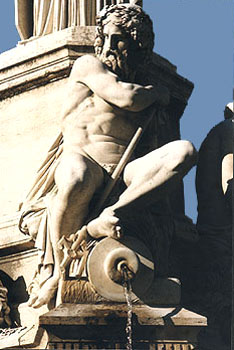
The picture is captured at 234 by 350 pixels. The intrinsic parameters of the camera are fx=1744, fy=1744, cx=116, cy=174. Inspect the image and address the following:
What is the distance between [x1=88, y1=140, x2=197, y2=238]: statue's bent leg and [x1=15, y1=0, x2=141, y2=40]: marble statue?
2711 mm

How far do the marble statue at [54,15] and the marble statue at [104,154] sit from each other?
4.53 ft

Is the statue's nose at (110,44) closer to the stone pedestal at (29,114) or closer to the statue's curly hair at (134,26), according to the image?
the statue's curly hair at (134,26)

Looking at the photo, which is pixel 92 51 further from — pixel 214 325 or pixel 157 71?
pixel 214 325

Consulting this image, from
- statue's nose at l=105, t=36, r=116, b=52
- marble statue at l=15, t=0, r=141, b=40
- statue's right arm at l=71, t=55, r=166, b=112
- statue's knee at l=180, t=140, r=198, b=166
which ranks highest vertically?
marble statue at l=15, t=0, r=141, b=40

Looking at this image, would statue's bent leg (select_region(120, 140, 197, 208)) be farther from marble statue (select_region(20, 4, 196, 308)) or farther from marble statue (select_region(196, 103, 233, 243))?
marble statue (select_region(196, 103, 233, 243))

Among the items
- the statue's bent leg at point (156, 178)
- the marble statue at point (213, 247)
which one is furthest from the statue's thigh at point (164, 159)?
the marble statue at point (213, 247)

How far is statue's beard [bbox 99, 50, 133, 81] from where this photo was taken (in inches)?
702

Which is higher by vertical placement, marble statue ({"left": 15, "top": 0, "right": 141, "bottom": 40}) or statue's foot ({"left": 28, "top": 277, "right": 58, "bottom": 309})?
marble statue ({"left": 15, "top": 0, "right": 141, "bottom": 40})

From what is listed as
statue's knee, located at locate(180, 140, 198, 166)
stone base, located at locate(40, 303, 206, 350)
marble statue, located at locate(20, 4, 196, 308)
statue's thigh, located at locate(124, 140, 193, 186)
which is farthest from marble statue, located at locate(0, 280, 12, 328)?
statue's knee, located at locate(180, 140, 198, 166)

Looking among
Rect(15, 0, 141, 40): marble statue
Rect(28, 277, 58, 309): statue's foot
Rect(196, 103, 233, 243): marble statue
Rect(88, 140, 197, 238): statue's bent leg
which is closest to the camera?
Rect(88, 140, 197, 238): statue's bent leg

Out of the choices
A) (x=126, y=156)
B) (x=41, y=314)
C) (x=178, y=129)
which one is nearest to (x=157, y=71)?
(x=178, y=129)

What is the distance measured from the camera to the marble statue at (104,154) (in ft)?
56.0

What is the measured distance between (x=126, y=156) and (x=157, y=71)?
190cm

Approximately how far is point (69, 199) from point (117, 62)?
166cm
